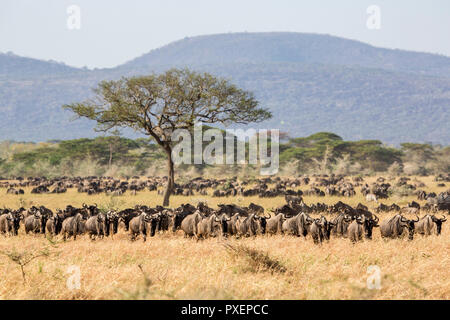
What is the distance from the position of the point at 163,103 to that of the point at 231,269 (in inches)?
670

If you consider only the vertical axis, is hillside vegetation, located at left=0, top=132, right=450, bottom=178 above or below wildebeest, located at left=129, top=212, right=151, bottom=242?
below

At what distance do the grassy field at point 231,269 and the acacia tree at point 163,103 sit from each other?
1185 cm

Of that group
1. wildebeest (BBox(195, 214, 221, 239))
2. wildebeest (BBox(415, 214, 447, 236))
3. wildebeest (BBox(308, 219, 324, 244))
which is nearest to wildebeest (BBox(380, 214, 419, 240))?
wildebeest (BBox(415, 214, 447, 236))

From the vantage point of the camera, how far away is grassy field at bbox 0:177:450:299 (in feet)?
23.6

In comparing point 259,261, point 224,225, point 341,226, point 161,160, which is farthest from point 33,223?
point 161,160

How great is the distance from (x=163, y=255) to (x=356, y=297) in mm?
5469

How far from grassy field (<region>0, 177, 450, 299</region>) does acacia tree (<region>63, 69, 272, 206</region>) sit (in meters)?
11.9

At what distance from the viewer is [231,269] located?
29.5 feet

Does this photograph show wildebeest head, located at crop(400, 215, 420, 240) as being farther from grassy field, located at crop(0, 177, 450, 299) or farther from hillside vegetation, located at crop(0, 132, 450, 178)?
hillside vegetation, located at crop(0, 132, 450, 178)

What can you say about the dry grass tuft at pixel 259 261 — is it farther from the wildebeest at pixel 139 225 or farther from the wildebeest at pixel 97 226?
the wildebeest at pixel 97 226

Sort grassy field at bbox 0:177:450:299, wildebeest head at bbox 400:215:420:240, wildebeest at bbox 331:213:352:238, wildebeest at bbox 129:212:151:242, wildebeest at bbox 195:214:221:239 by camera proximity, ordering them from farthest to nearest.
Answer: wildebeest at bbox 129:212:151:242, wildebeest at bbox 195:214:221:239, wildebeest at bbox 331:213:352:238, wildebeest head at bbox 400:215:420:240, grassy field at bbox 0:177:450:299

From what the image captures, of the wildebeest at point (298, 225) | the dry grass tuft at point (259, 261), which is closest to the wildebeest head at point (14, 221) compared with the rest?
the wildebeest at point (298, 225)

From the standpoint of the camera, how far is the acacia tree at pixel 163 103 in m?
24.4
